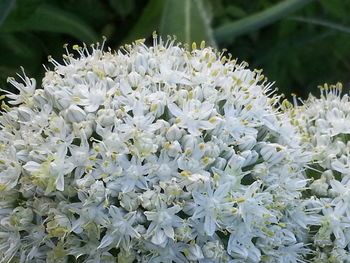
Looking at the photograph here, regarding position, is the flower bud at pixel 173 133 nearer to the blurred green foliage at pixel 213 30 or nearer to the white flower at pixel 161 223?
the white flower at pixel 161 223

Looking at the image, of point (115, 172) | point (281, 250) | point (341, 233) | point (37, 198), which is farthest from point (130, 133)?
point (341, 233)

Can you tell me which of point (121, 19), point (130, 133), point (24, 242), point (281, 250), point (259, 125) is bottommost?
point (24, 242)

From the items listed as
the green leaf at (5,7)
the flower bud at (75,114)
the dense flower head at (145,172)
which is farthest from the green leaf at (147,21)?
the flower bud at (75,114)

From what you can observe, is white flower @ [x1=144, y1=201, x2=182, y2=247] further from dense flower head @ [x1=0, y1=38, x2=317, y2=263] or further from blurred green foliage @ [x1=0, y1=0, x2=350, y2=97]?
blurred green foliage @ [x1=0, y1=0, x2=350, y2=97]

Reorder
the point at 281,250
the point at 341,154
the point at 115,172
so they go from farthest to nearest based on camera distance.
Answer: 1. the point at 341,154
2. the point at 281,250
3. the point at 115,172

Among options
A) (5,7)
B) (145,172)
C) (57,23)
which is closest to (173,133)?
(145,172)

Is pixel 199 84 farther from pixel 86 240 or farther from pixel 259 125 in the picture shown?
pixel 86 240

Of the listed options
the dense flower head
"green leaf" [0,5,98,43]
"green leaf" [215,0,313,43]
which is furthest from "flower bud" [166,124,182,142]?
"green leaf" [215,0,313,43]
